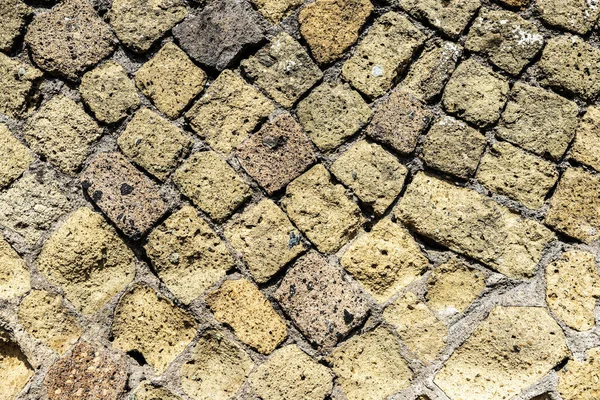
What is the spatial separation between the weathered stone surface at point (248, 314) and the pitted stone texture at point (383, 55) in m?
0.56

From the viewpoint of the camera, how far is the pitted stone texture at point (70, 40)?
1.43m

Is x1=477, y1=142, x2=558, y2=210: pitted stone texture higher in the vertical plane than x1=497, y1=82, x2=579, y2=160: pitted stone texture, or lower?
lower

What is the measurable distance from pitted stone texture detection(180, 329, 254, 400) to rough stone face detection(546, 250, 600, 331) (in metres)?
0.73

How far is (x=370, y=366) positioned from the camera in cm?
137

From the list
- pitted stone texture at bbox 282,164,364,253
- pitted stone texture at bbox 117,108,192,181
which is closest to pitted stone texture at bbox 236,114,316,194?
pitted stone texture at bbox 282,164,364,253

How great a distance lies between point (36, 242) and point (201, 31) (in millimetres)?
653

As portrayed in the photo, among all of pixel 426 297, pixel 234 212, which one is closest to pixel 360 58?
pixel 234 212

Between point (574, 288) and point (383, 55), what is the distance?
71cm

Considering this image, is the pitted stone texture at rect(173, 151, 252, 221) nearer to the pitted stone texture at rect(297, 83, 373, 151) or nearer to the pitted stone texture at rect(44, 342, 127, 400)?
the pitted stone texture at rect(297, 83, 373, 151)

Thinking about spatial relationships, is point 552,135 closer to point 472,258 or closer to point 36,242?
point 472,258

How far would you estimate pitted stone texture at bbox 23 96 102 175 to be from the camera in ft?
4.65

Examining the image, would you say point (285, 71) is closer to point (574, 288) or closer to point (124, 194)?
point (124, 194)

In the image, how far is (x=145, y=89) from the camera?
4.68ft

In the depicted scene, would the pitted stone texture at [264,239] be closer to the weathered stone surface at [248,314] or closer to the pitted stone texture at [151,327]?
the weathered stone surface at [248,314]
